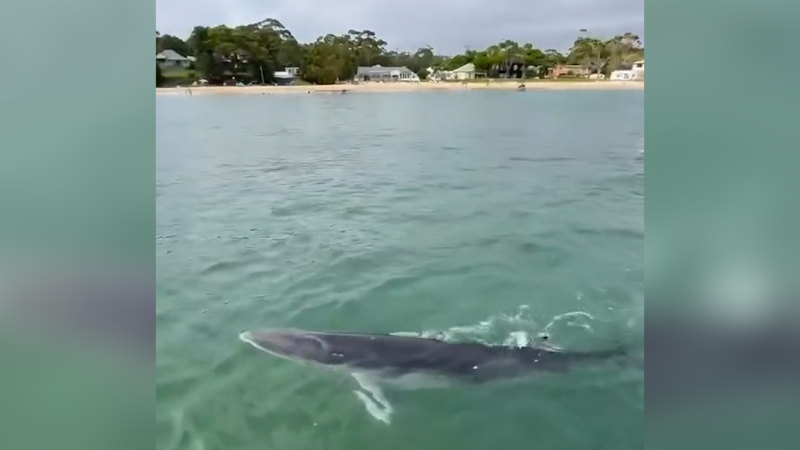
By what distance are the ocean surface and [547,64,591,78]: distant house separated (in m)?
0.23

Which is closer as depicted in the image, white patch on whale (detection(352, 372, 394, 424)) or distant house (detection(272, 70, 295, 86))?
white patch on whale (detection(352, 372, 394, 424))

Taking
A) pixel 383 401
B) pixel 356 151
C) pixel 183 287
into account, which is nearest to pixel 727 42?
pixel 383 401

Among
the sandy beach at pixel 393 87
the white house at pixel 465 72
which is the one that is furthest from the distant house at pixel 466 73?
the sandy beach at pixel 393 87

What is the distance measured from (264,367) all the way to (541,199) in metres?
2.50

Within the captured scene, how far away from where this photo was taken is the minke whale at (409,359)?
101 inches

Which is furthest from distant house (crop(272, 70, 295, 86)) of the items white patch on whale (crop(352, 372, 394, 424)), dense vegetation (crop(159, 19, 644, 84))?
white patch on whale (crop(352, 372, 394, 424))

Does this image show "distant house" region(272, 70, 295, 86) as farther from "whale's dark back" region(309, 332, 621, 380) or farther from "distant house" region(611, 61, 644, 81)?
"whale's dark back" region(309, 332, 621, 380)

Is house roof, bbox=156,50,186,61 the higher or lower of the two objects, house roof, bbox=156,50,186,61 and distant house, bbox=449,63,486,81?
the lower

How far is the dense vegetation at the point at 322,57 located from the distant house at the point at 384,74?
11 centimetres

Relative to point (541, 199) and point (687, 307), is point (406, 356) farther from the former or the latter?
point (541, 199)

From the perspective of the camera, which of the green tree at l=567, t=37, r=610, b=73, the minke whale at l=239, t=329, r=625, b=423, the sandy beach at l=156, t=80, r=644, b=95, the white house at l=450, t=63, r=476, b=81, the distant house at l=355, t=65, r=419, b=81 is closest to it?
the minke whale at l=239, t=329, r=625, b=423

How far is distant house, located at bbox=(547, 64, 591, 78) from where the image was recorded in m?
5.70

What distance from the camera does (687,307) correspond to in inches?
41.3

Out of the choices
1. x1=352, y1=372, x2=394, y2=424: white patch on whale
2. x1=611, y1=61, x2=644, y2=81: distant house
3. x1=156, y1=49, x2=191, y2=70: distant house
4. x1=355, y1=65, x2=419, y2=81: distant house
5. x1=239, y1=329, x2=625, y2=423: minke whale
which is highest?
x1=355, y1=65, x2=419, y2=81: distant house
